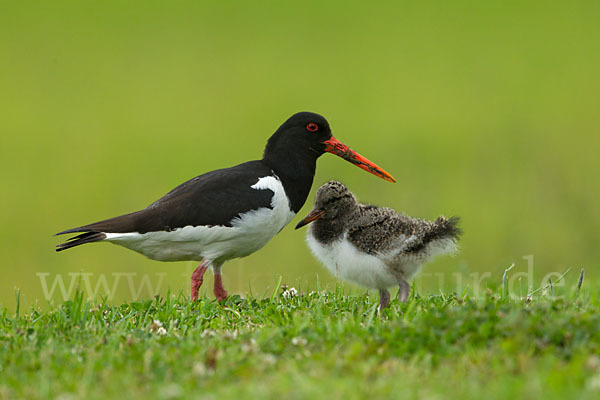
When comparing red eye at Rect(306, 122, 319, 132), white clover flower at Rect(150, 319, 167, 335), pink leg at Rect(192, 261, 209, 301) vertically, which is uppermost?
red eye at Rect(306, 122, 319, 132)

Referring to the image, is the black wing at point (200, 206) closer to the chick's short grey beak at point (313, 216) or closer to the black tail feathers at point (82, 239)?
the black tail feathers at point (82, 239)

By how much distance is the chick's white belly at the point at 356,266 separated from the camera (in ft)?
25.2

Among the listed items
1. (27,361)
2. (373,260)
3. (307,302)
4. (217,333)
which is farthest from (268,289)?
(27,361)

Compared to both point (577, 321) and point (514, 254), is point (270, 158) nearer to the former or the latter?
point (577, 321)

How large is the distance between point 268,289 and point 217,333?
6.63ft

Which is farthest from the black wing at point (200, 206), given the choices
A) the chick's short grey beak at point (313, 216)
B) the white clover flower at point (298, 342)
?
the white clover flower at point (298, 342)

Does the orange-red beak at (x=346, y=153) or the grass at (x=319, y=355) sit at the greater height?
the orange-red beak at (x=346, y=153)

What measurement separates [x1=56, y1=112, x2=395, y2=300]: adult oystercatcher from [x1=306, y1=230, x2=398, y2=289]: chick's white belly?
850mm

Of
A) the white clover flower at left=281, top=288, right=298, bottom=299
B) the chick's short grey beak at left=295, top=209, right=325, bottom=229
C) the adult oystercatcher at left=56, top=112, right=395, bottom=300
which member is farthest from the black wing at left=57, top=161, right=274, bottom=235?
the white clover flower at left=281, top=288, right=298, bottom=299

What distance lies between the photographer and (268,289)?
8406mm

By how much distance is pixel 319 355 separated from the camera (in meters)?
5.29

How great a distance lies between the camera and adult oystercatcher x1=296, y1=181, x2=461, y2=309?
7.64 meters

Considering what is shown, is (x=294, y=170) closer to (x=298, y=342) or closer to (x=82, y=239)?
(x=82, y=239)

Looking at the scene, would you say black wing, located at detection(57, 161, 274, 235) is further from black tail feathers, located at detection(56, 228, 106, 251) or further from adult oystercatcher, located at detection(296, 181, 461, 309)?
Result: adult oystercatcher, located at detection(296, 181, 461, 309)
